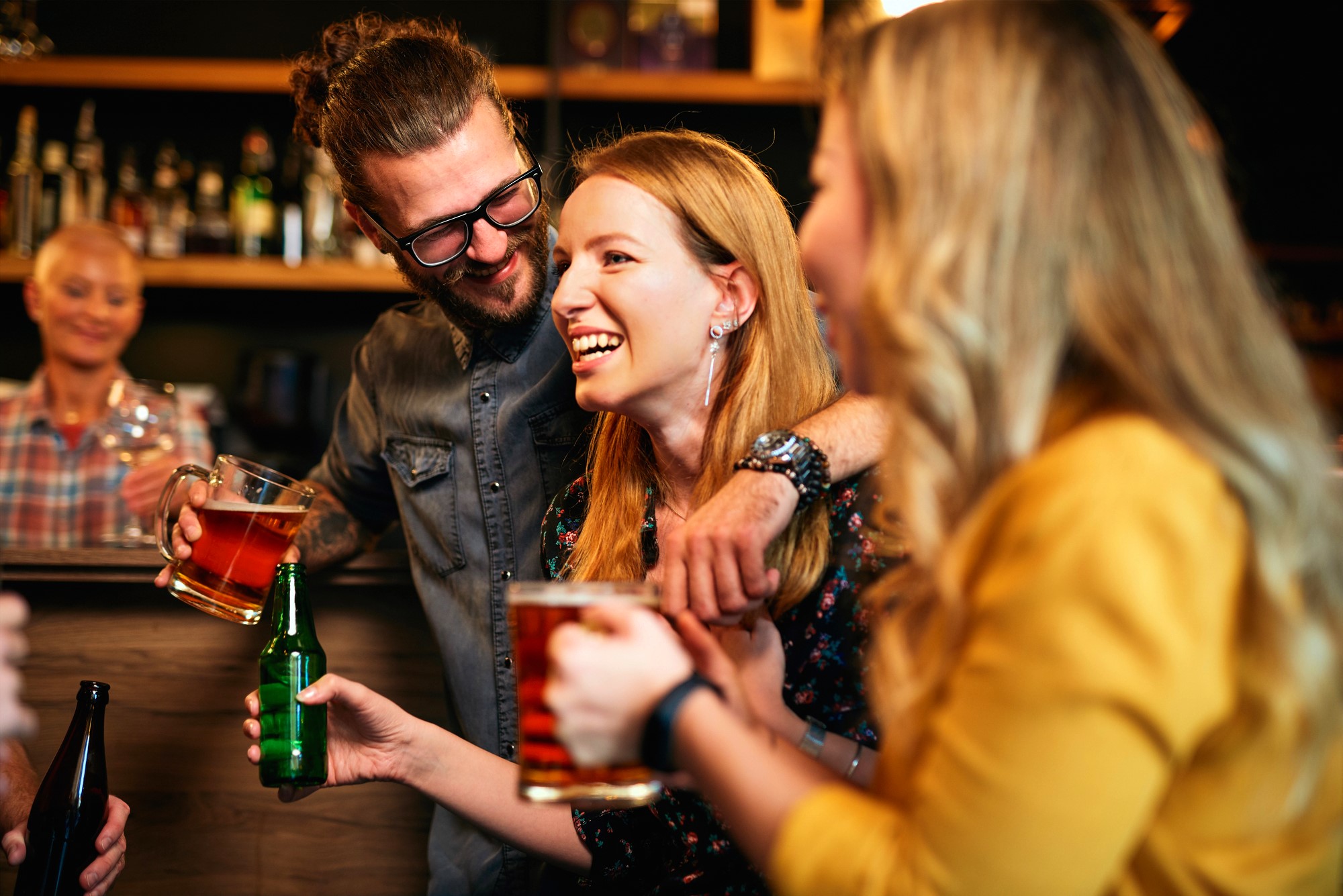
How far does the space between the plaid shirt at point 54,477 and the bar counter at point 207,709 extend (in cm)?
136

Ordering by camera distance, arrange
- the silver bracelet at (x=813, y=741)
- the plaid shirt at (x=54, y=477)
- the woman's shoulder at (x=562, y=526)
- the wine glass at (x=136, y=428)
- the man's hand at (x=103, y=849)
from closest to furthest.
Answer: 1. the silver bracelet at (x=813, y=741)
2. the man's hand at (x=103, y=849)
3. the woman's shoulder at (x=562, y=526)
4. the wine glass at (x=136, y=428)
5. the plaid shirt at (x=54, y=477)

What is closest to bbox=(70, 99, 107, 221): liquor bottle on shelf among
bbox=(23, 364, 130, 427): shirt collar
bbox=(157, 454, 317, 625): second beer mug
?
bbox=(23, 364, 130, 427): shirt collar

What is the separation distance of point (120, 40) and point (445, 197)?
2.62 meters

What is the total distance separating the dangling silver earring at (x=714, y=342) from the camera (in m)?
1.46

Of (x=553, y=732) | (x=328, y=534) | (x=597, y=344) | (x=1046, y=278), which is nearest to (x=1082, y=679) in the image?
(x=1046, y=278)

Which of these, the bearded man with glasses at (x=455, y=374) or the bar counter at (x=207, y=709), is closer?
the bearded man with glasses at (x=455, y=374)

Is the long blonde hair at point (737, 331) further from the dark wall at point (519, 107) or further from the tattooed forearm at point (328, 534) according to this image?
the dark wall at point (519, 107)

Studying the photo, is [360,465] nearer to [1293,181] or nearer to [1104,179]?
[1104,179]

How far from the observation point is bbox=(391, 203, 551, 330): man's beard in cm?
176

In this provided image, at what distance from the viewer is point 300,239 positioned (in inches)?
135

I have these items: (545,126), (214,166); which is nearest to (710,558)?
(545,126)

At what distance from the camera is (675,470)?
1.54 meters

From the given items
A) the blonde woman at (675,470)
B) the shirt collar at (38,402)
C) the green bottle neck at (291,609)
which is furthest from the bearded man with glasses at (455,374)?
the shirt collar at (38,402)

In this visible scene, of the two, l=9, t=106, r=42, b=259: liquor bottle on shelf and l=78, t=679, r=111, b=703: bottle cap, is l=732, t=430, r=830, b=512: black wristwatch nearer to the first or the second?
l=78, t=679, r=111, b=703: bottle cap
